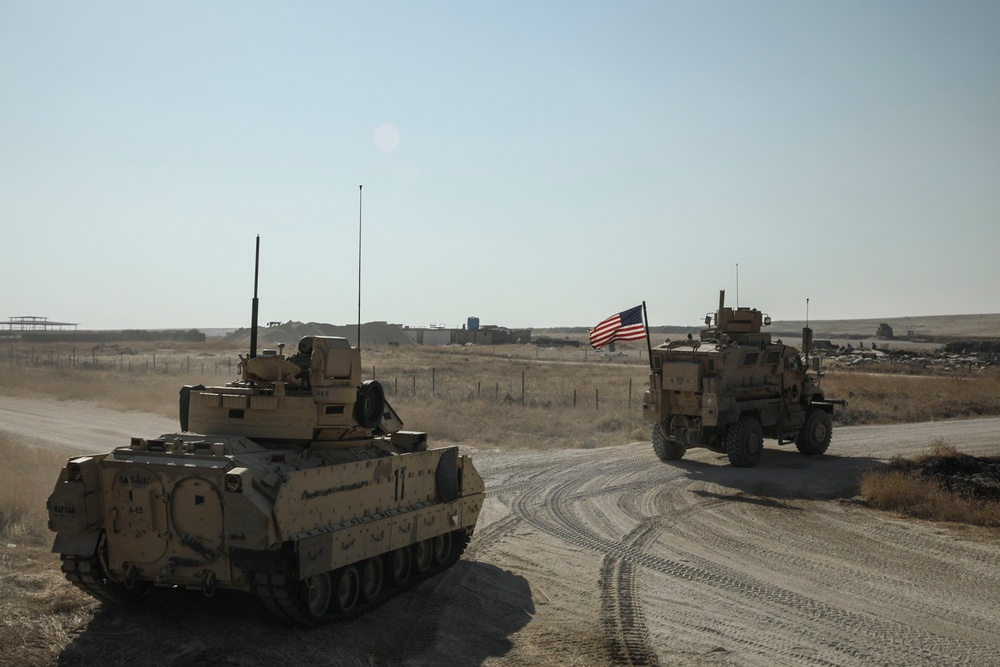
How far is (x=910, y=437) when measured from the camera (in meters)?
26.3

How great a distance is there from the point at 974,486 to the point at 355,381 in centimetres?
1234

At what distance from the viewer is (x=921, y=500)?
16.4 meters

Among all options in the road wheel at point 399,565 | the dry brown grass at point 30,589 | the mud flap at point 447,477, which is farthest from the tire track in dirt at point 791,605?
the dry brown grass at point 30,589

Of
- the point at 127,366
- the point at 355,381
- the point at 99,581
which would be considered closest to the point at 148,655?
the point at 99,581

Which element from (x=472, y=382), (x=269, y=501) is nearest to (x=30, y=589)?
(x=269, y=501)

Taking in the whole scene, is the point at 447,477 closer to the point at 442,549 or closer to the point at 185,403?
the point at 442,549

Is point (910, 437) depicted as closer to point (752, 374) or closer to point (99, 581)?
point (752, 374)

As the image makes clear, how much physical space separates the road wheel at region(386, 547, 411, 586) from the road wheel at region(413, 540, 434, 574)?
12cm

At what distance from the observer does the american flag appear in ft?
76.9

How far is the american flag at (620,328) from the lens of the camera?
2345 centimetres

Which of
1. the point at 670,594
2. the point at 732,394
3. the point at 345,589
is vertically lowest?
the point at 670,594

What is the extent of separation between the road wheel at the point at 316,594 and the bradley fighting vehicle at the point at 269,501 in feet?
0.05

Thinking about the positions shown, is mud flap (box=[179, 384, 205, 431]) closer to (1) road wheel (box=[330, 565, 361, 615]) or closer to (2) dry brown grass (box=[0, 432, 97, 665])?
(2) dry brown grass (box=[0, 432, 97, 665])

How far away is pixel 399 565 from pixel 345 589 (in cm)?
113
